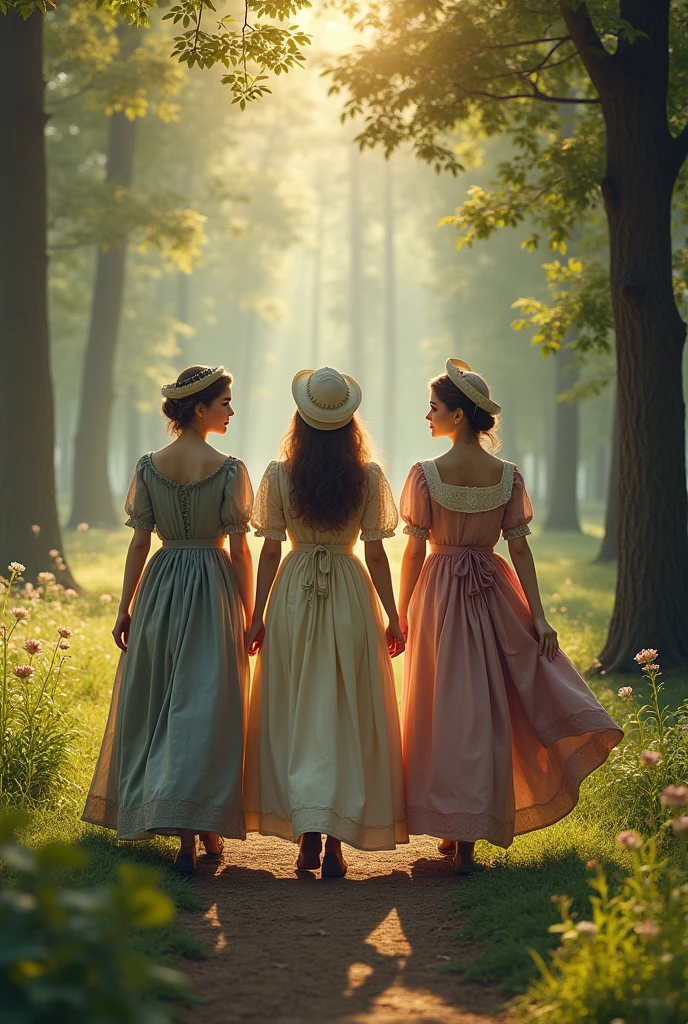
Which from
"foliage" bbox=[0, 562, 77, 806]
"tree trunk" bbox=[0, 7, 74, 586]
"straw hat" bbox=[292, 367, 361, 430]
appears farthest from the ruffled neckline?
"tree trunk" bbox=[0, 7, 74, 586]

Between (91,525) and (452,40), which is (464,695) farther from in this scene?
(91,525)

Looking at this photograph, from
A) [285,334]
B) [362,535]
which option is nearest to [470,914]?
[362,535]

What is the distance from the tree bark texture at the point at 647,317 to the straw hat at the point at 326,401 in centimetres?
386

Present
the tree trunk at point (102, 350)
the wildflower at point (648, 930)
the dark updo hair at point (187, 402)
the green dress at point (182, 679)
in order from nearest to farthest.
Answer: the wildflower at point (648, 930) → the green dress at point (182, 679) → the dark updo hair at point (187, 402) → the tree trunk at point (102, 350)

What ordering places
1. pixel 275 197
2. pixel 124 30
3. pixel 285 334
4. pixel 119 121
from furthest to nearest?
pixel 285 334, pixel 275 197, pixel 119 121, pixel 124 30

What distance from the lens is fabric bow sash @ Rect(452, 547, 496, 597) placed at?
507cm

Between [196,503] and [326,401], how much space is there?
2.54 ft

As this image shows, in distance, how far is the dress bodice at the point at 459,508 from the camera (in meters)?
5.12

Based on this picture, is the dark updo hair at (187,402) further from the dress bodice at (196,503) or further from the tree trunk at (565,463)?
the tree trunk at (565,463)

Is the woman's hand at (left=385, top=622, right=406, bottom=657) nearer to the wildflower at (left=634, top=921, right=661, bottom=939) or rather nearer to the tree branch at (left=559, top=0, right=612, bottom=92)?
the wildflower at (left=634, top=921, right=661, bottom=939)

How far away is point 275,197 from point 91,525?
14.6 m

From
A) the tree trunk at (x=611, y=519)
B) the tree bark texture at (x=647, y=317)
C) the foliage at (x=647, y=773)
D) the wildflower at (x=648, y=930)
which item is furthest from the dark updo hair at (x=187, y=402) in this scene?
the tree trunk at (x=611, y=519)

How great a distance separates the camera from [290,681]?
194 inches

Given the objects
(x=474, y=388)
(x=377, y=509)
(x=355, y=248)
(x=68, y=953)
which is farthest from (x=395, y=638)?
(x=355, y=248)
